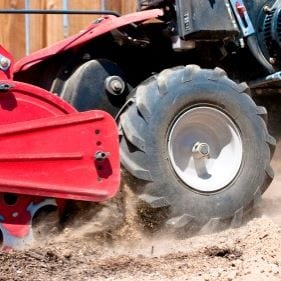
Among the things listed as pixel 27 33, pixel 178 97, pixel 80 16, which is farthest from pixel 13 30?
pixel 178 97

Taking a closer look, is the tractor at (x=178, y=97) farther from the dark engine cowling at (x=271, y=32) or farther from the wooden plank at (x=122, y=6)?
the wooden plank at (x=122, y=6)

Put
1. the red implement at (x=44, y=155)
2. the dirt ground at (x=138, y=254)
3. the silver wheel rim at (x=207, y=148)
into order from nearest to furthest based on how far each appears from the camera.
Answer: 1. the dirt ground at (x=138, y=254)
2. the red implement at (x=44, y=155)
3. the silver wheel rim at (x=207, y=148)

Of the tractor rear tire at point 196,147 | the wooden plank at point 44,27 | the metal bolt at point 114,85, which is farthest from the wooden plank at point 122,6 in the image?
the tractor rear tire at point 196,147

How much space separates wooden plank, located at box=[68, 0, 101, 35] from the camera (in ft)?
24.1

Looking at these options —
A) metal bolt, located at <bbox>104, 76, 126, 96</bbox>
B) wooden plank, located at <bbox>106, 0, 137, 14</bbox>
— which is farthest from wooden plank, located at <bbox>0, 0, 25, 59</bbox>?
metal bolt, located at <bbox>104, 76, 126, 96</bbox>

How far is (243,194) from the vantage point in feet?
16.5

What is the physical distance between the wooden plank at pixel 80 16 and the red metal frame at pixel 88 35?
6.72 feet

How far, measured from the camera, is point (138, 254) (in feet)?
15.0

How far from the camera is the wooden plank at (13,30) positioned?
7176mm

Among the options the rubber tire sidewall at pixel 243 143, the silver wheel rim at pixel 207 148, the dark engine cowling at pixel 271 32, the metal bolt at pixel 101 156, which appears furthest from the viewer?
the dark engine cowling at pixel 271 32

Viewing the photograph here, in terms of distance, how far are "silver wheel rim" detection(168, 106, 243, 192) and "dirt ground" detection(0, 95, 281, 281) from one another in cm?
36

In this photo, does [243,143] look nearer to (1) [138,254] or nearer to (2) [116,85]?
(2) [116,85]

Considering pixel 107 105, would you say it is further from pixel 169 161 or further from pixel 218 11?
pixel 218 11

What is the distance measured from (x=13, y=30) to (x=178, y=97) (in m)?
2.77
